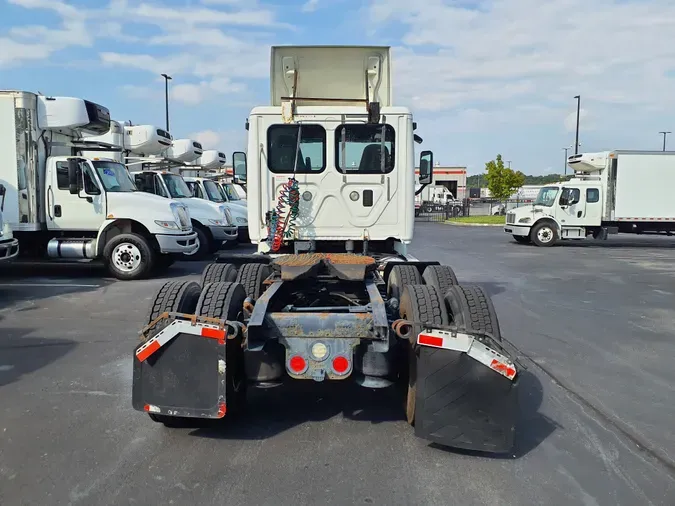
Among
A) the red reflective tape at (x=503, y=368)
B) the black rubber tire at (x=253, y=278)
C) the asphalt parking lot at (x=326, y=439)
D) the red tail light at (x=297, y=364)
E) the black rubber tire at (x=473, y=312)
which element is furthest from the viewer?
the black rubber tire at (x=253, y=278)

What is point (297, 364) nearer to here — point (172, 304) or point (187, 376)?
point (187, 376)

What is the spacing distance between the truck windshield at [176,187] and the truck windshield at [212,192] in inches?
65.8

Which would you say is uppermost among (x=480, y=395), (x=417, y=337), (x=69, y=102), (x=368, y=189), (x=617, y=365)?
(x=69, y=102)

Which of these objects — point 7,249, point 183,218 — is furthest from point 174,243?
point 7,249

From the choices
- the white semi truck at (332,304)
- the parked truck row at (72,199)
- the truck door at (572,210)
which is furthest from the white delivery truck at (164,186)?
the truck door at (572,210)

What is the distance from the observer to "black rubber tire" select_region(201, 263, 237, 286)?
20.4 ft

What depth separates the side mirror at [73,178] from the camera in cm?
1169

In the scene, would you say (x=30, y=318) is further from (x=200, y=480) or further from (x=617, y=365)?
(x=617, y=365)

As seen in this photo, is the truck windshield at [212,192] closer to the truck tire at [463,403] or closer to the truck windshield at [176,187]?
the truck windshield at [176,187]

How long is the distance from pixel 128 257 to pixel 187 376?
8810mm

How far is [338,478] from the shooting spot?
12.1ft

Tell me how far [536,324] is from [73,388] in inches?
234

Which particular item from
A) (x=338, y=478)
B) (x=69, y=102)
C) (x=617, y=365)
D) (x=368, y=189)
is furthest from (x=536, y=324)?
(x=69, y=102)

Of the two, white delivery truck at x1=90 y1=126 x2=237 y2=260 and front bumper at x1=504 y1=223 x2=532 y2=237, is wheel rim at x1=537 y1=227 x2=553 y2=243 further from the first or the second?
white delivery truck at x1=90 y1=126 x2=237 y2=260
